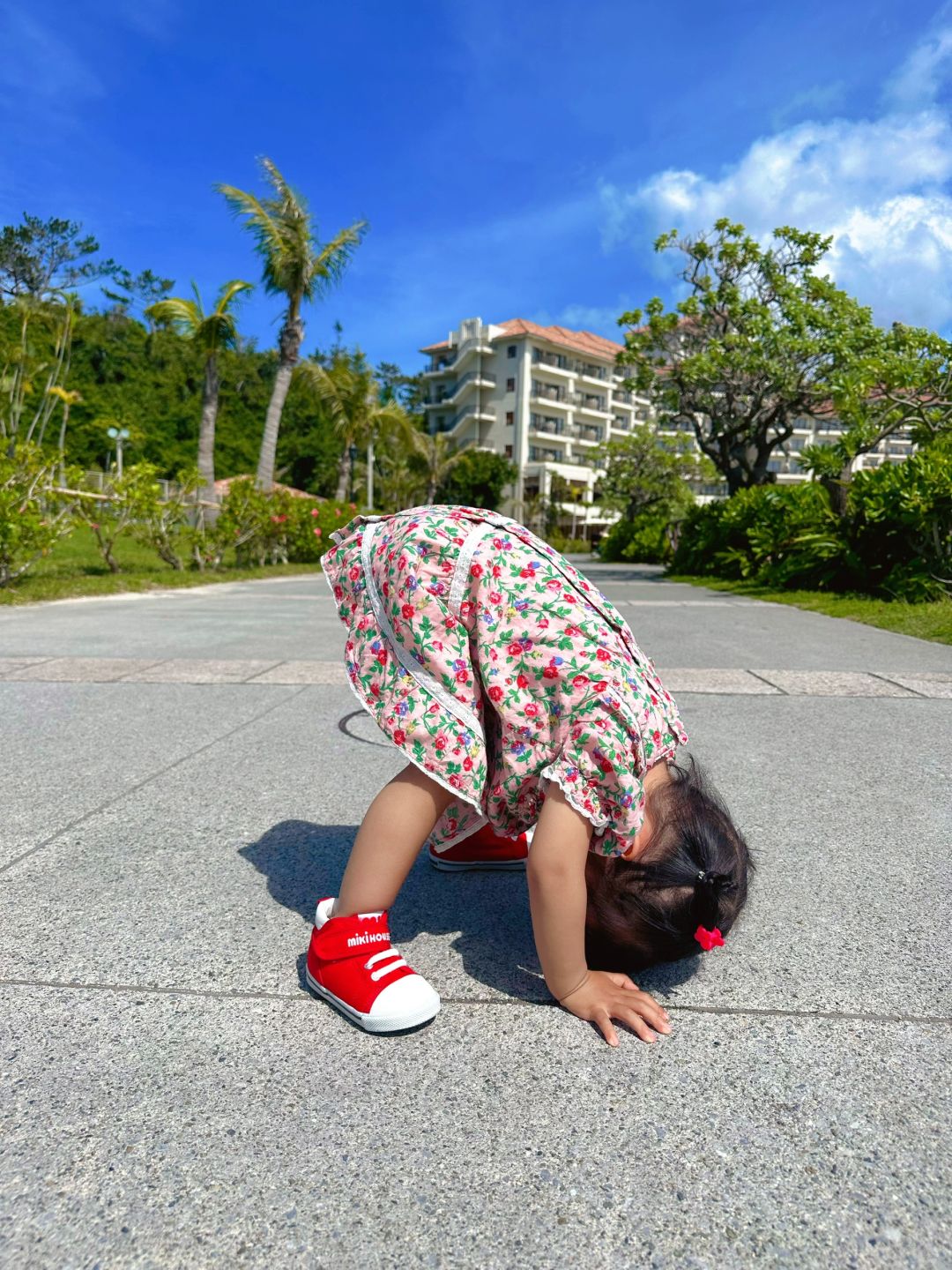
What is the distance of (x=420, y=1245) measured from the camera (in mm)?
1041

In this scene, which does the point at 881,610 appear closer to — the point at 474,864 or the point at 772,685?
the point at 772,685

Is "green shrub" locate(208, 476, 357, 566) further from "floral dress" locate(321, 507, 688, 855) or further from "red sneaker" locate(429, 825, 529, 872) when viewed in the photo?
"floral dress" locate(321, 507, 688, 855)

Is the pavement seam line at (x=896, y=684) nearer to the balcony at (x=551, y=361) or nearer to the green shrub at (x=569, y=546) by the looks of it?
the green shrub at (x=569, y=546)

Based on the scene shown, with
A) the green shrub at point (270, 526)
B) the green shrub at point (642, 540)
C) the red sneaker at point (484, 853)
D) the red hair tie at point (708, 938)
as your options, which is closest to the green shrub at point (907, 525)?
the green shrub at point (270, 526)

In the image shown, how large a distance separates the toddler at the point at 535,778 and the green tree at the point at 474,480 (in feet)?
152

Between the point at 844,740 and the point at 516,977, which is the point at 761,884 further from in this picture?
the point at 844,740

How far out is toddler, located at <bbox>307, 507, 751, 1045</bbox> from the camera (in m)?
1.47

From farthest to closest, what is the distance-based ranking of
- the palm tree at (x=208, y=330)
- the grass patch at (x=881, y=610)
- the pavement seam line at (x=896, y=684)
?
the palm tree at (x=208, y=330) < the grass patch at (x=881, y=610) < the pavement seam line at (x=896, y=684)

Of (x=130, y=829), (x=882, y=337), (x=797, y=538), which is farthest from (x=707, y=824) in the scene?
(x=882, y=337)

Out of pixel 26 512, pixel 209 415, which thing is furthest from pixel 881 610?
pixel 209 415

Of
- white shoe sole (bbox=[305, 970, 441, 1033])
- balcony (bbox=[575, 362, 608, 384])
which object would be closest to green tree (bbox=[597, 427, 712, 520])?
white shoe sole (bbox=[305, 970, 441, 1033])

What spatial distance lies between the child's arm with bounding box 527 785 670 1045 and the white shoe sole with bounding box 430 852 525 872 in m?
0.68

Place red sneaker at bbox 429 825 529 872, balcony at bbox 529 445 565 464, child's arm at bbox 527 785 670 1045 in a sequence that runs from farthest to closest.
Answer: balcony at bbox 529 445 565 464 < red sneaker at bbox 429 825 529 872 < child's arm at bbox 527 785 670 1045

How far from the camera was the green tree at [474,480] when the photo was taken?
48219 mm
